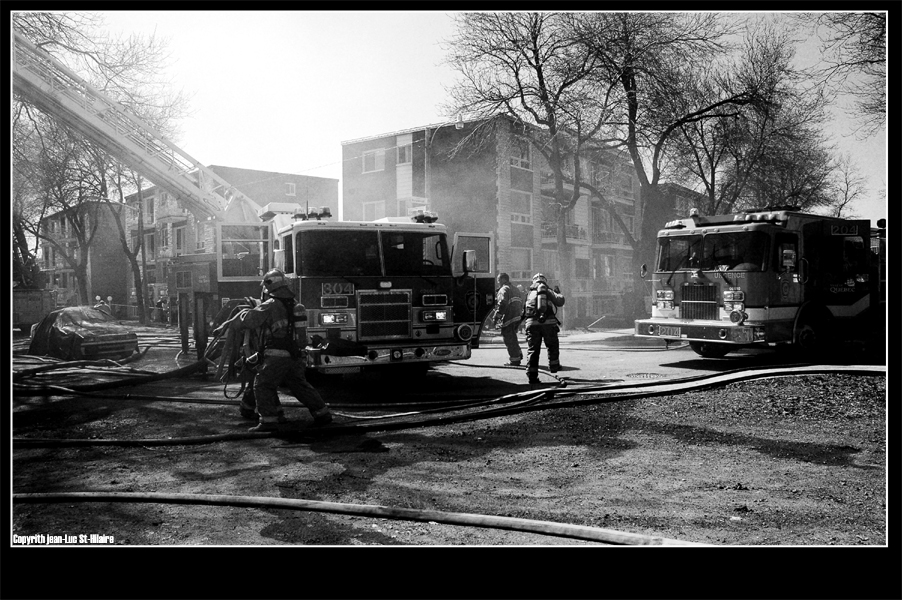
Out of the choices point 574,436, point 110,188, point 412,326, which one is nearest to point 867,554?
point 574,436

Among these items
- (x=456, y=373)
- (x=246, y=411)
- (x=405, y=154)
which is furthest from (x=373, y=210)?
(x=246, y=411)

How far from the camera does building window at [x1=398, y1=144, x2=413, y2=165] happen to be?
8.48 meters

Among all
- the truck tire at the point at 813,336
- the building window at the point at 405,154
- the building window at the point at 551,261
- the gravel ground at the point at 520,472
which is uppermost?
the building window at the point at 405,154

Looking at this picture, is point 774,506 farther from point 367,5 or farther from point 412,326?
point 412,326

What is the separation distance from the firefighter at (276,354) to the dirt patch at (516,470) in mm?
382

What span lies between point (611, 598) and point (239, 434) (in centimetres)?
371

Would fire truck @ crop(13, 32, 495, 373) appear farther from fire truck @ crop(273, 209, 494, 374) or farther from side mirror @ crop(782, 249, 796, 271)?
side mirror @ crop(782, 249, 796, 271)

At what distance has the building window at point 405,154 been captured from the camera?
848 cm

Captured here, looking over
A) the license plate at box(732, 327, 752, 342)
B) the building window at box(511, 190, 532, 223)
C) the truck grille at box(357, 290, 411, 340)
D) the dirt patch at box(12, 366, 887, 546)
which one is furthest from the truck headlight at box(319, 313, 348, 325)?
the building window at box(511, 190, 532, 223)

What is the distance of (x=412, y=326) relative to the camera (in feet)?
28.0

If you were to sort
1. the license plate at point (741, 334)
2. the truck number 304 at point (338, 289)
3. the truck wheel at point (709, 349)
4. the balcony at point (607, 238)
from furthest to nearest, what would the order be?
the balcony at point (607, 238) < the truck wheel at point (709, 349) < the license plate at point (741, 334) < the truck number 304 at point (338, 289)

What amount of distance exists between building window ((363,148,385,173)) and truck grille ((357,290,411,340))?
154 centimetres

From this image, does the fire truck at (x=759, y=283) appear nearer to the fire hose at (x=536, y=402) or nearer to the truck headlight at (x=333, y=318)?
the fire hose at (x=536, y=402)

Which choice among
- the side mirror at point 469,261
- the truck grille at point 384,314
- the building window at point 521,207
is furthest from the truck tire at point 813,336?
the truck grille at point 384,314
